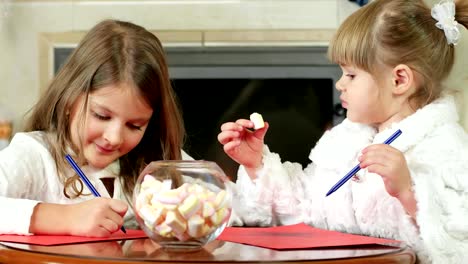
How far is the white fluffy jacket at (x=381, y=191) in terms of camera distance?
4.03 ft

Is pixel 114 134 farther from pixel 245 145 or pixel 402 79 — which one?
pixel 402 79

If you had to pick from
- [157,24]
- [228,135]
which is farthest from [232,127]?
[157,24]

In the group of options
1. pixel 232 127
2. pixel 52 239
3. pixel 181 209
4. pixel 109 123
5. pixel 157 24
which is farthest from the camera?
pixel 157 24

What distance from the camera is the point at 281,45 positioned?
2.59 metres

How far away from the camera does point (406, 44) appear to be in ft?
4.85

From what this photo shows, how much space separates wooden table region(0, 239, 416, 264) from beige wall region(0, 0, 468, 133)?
160 centimetres

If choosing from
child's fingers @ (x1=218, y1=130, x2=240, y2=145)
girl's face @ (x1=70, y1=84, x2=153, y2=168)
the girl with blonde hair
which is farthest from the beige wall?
child's fingers @ (x1=218, y1=130, x2=240, y2=145)

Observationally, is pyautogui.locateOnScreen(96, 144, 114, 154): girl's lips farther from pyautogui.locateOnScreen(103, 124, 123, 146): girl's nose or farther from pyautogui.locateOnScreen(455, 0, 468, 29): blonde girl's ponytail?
pyautogui.locateOnScreen(455, 0, 468, 29): blonde girl's ponytail

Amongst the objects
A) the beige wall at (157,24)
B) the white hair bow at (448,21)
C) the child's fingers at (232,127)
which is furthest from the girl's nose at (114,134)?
the beige wall at (157,24)

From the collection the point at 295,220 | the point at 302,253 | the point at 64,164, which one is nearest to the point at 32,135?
the point at 64,164

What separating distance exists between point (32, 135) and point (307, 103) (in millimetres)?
1377

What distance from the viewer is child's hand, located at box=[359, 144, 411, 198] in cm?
118

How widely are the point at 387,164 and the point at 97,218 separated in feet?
1.42

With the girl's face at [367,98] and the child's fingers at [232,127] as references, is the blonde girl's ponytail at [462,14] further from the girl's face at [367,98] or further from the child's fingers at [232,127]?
the child's fingers at [232,127]
